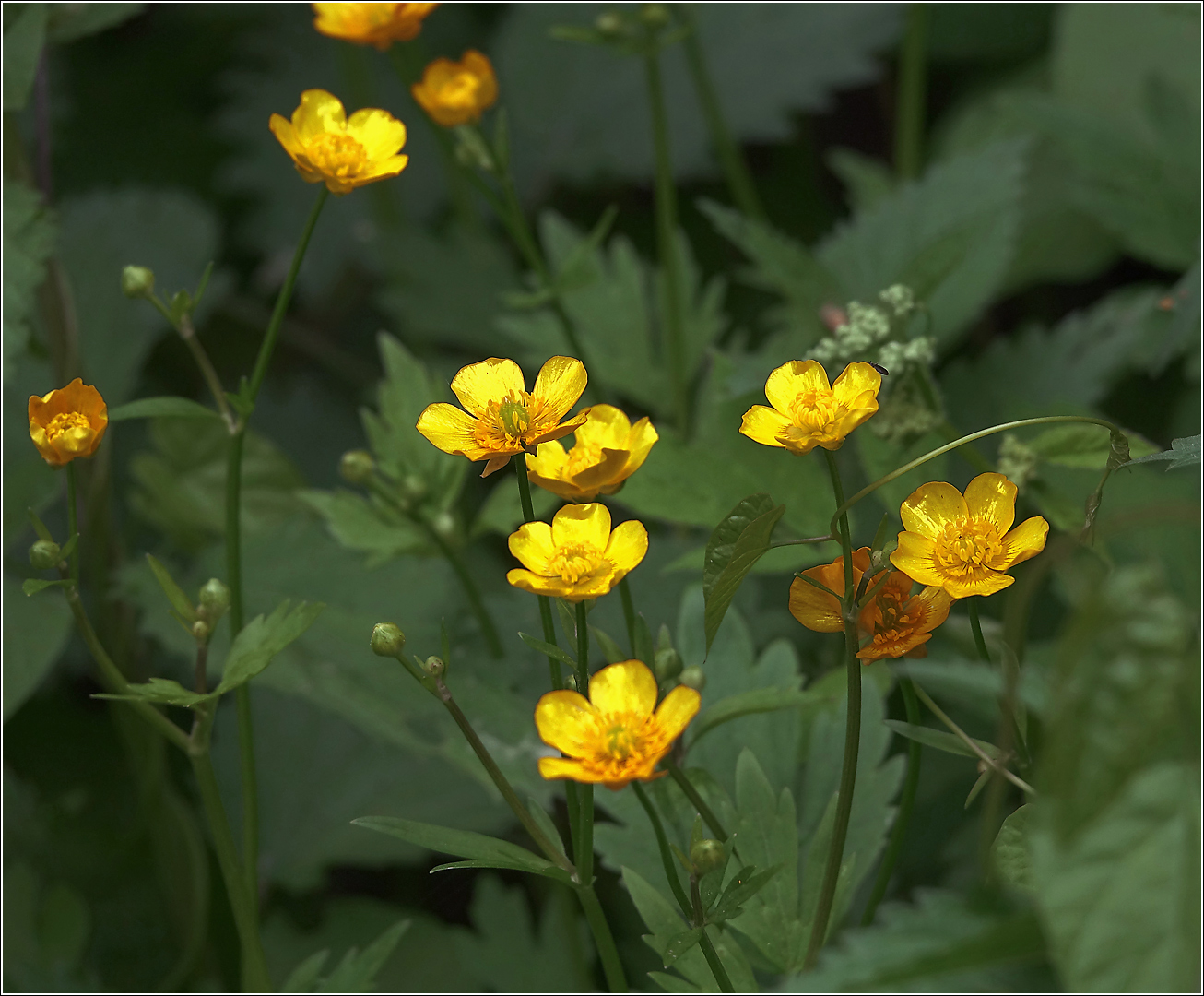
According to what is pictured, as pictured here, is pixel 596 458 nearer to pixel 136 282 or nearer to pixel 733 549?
pixel 733 549

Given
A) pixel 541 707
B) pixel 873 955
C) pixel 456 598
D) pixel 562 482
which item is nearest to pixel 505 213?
pixel 456 598

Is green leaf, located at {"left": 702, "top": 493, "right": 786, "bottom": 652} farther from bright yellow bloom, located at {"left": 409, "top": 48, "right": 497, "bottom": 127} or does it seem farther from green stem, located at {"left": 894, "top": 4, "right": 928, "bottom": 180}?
green stem, located at {"left": 894, "top": 4, "right": 928, "bottom": 180}

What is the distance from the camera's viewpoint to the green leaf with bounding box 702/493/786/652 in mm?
551

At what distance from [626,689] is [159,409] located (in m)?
0.39

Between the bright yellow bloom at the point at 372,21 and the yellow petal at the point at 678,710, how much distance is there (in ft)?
2.02

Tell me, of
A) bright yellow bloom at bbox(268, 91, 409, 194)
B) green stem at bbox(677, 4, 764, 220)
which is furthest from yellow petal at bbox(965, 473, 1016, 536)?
green stem at bbox(677, 4, 764, 220)

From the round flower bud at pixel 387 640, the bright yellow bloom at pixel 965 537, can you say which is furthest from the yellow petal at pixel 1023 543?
the round flower bud at pixel 387 640

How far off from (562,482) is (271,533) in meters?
0.59

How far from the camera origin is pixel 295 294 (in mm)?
1830

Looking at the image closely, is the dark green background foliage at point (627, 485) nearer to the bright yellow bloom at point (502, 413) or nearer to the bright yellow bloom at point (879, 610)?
the bright yellow bloom at point (879, 610)

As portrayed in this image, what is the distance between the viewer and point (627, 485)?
941mm

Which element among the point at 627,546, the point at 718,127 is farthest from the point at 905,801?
the point at 718,127

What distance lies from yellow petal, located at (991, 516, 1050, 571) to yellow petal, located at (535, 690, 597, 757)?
235mm

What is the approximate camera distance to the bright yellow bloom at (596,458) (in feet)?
2.01
